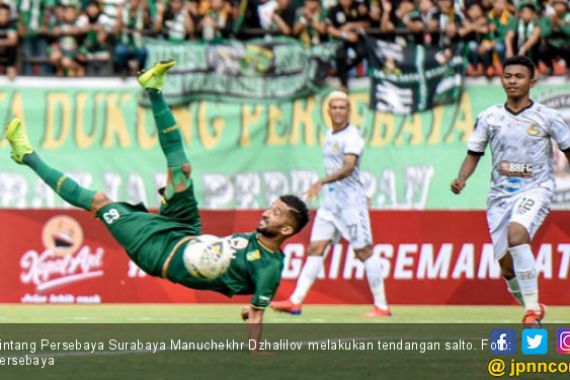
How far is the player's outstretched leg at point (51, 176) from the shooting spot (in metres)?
11.2

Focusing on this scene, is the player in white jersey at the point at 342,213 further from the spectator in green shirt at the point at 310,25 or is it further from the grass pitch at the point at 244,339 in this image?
the spectator in green shirt at the point at 310,25

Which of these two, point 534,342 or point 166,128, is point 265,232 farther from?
point 534,342

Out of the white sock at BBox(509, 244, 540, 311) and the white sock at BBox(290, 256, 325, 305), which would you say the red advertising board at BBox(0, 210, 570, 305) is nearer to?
the white sock at BBox(290, 256, 325, 305)

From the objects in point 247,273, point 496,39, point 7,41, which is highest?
point 496,39

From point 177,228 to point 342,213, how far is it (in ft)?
18.9

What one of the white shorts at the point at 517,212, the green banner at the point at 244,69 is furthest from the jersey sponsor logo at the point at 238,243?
the green banner at the point at 244,69

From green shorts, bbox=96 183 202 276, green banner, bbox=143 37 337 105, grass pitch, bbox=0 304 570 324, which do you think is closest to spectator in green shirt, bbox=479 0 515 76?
green banner, bbox=143 37 337 105

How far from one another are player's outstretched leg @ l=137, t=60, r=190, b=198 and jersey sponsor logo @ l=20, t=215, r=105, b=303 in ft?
25.9

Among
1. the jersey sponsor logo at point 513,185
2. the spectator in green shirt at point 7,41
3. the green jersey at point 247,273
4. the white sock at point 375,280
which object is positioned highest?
the spectator in green shirt at point 7,41

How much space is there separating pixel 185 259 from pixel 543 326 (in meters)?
4.56

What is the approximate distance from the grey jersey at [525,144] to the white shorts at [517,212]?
0.08 meters

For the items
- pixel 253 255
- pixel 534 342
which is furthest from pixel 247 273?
pixel 534 342

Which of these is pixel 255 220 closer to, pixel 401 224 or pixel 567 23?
pixel 401 224

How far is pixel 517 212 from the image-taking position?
42.9ft
